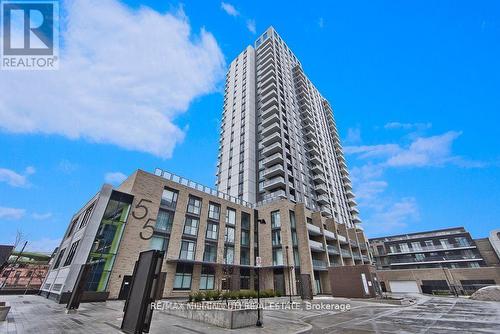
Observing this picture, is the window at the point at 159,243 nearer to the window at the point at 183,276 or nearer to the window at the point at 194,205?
the window at the point at 183,276

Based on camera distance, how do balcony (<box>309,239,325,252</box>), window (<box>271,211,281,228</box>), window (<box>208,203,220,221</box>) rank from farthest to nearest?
1. window (<box>271,211,281,228</box>)
2. balcony (<box>309,239,325,252</box>)
3. window (<box>208,203,220,221</box>)

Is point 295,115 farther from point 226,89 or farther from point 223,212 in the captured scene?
point 223,212

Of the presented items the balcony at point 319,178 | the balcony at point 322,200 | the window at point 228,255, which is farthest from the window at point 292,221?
the balcony at point 319,178

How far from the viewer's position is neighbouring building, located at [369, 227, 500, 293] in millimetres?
44672

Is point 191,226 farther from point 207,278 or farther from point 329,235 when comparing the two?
point 329,235

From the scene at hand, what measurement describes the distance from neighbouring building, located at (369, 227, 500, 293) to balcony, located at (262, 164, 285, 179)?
113 ft

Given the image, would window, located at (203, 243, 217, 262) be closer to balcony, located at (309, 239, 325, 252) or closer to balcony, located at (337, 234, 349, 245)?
balcony, located at (309, 239, 325, 252)

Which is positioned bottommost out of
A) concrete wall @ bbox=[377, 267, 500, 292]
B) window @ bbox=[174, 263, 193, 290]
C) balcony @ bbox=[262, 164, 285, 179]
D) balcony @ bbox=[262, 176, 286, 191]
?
window @ bbox=[174, 263, 193, 290]

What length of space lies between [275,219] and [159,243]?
1870 centimetres

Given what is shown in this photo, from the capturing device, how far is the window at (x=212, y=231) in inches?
1305

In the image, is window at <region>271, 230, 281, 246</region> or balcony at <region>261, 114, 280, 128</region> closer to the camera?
window at <region>271, 230, 281, 246</region>

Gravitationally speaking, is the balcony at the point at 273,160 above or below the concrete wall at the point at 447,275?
above

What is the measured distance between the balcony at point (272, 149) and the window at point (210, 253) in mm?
23946

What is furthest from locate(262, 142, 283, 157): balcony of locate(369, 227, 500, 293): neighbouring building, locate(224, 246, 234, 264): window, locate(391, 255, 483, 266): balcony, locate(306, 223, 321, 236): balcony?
locate(391, 255, 483, 266): balcony
